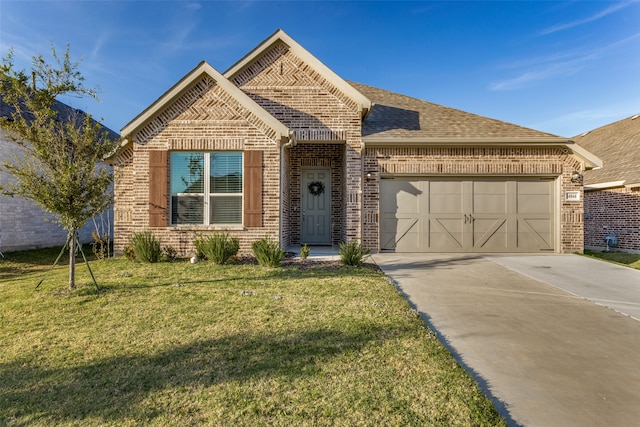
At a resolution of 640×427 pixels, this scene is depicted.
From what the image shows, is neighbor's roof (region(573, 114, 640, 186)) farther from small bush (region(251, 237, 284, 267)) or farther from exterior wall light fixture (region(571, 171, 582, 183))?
small bush (region(251, 237, 284, 267))

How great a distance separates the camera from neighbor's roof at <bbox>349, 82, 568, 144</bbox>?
348 inches

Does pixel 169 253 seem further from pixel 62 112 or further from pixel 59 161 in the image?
pixel 62 112

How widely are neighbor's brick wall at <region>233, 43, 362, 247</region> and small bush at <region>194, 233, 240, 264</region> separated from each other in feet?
10.8

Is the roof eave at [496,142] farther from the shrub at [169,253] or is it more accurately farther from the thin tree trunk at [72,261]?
the thin tree trunk at [72,261]

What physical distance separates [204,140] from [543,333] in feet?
24.8

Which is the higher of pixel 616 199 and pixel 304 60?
pixel 304 60

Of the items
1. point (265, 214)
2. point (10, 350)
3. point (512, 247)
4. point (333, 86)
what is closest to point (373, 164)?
point (333, 86)

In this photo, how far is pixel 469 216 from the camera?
909 centimetres

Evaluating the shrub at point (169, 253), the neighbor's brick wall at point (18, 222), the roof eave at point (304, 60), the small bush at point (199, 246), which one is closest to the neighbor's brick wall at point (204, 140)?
the shrub at point (169, 253)

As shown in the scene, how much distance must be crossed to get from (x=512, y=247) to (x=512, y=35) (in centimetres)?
1056

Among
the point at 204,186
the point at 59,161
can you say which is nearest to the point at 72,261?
the point at 59,161

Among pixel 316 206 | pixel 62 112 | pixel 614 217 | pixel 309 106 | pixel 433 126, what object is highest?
pixel 62 112

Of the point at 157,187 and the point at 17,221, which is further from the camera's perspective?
the point at 17,221

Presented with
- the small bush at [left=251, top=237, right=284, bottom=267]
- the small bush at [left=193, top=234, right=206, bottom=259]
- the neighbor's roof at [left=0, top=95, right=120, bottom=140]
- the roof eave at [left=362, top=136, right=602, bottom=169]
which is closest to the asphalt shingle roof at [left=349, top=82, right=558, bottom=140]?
the roof eave at [left=362, top=136, right=602, bottom=169]
